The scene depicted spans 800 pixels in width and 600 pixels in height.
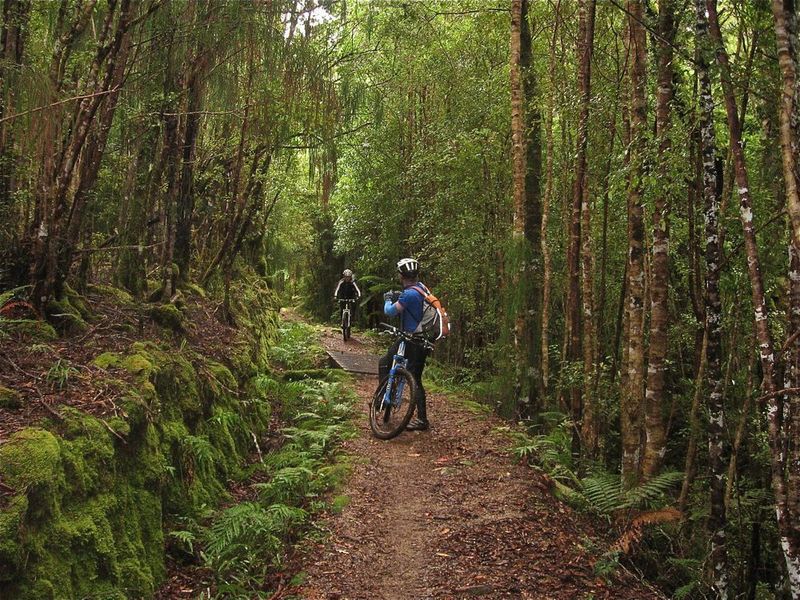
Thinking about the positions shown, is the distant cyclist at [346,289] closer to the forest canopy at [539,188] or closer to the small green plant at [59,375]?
the forest canopy at [539,188]

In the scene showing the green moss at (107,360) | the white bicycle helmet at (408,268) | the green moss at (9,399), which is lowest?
the green moss at (9,399)

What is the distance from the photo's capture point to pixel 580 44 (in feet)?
28.2

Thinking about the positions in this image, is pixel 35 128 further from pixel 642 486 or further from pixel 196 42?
pixel 642 486

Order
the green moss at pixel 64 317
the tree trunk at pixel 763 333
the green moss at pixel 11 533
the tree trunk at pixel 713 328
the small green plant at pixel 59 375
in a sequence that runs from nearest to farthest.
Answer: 1. the green moss at pixel 11 533
2. the tree trunk at pixel 763 333
3. the tree trunk at pixel 713 328
4. the small green plant at pixel 59 375
5. the green moss at pixel 64 317

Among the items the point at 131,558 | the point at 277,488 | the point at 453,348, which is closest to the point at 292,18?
the point at 277,488

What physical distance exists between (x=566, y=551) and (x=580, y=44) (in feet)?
21.5

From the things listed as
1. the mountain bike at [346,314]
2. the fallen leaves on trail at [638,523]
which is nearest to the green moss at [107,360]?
the fallen leaves on trail at [638,523]

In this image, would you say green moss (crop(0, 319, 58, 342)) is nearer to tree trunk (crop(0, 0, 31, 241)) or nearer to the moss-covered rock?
the moss-covered rock

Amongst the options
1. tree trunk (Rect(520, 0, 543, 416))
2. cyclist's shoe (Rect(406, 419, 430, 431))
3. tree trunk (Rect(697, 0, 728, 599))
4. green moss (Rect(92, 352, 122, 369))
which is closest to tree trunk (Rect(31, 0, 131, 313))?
green moss (Rect(92, 352, 122, 369))

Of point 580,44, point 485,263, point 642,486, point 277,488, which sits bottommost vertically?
point 277,488

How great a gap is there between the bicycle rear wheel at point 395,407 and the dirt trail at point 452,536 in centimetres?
38

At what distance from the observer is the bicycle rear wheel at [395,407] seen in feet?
26.1

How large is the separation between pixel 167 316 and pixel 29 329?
2.82 m

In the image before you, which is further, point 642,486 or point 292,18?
point 292,18
